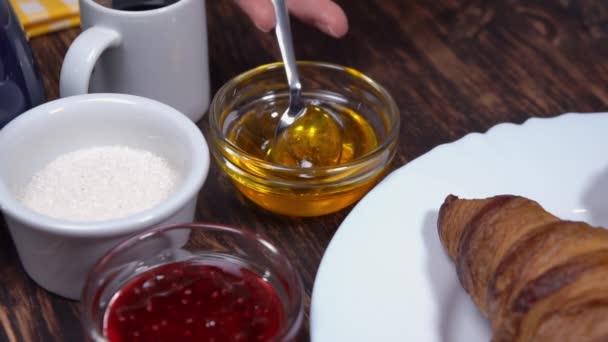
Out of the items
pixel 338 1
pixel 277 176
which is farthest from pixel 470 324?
pixel 338 1

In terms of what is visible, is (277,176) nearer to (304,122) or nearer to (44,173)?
(304,122)

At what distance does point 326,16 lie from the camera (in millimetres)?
1223

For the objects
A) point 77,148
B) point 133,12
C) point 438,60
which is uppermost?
point 133,12

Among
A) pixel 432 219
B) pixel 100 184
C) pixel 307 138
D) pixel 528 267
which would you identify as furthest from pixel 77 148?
pixel 528 267

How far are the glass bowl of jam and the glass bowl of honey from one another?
6.3 inches

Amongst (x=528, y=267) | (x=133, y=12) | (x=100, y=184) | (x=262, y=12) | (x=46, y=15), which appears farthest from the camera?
(x=46, y=15)

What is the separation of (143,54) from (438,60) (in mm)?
533

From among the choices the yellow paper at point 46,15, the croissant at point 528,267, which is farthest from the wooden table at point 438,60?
the croissant at point 528,267

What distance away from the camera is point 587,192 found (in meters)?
1.00

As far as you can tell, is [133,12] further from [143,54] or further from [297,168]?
[297,168]

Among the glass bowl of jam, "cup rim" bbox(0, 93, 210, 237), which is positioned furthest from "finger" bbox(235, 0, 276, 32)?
the glass bowl of jam

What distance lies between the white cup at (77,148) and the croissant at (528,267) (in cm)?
31

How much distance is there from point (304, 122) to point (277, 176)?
13 cm

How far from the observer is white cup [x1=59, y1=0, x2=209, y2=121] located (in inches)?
39.7
